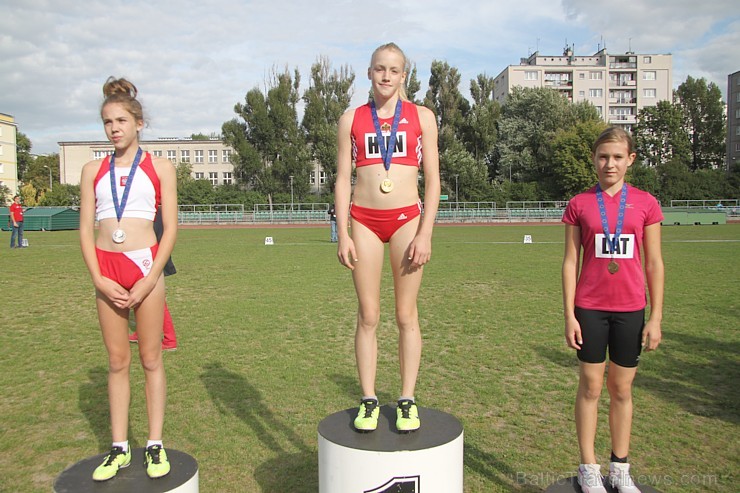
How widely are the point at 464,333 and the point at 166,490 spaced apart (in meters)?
5.91

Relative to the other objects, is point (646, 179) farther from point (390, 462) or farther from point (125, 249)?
point (125, 249)

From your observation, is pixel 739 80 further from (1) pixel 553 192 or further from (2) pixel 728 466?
(2) pixel 728 466

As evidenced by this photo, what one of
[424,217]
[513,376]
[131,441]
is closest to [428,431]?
[424,217]

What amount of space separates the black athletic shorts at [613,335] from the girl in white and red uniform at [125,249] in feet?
8.60

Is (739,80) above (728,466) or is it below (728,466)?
above

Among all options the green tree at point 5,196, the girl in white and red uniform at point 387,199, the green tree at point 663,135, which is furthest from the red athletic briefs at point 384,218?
the green tree at point 5,196

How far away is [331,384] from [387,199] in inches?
120

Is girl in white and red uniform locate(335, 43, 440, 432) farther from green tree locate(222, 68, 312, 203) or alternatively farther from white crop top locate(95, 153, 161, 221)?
green tree locate(222, 68, 312, 203)

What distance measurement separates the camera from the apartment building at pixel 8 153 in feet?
297

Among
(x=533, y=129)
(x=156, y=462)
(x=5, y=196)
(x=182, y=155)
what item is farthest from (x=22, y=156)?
(x=156, y=462)

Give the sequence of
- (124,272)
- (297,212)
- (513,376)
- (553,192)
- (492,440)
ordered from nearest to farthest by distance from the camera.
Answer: (124,272) → (492,440) → (513,376) → (297,212) → (553,192)

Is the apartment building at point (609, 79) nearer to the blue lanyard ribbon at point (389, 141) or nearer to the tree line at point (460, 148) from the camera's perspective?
the tree line at point (460, 148)

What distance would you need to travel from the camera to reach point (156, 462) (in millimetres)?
3418

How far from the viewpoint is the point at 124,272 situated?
11.5ft
